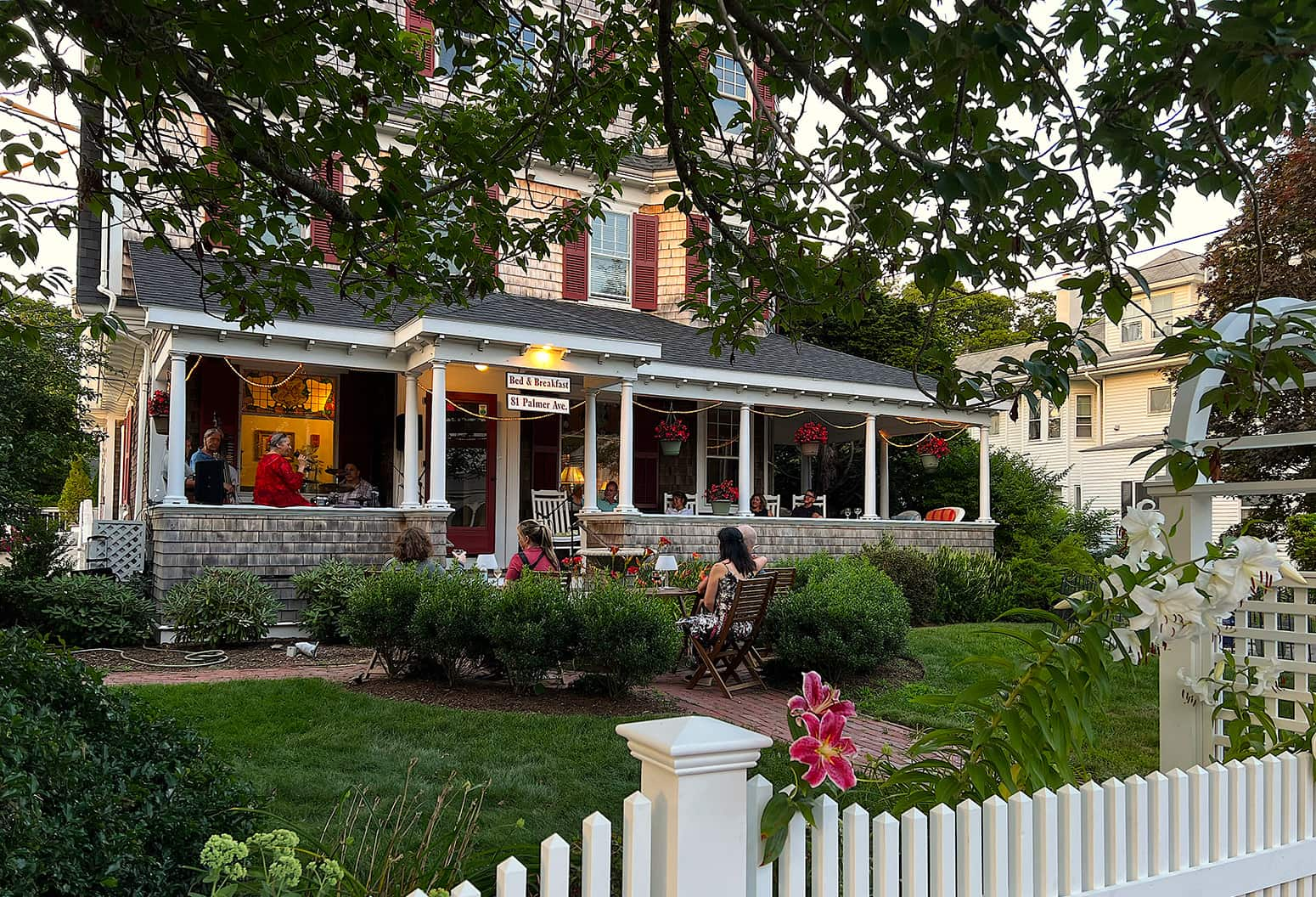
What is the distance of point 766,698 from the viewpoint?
7758 millimetres

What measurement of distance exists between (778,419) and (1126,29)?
14.7 metres

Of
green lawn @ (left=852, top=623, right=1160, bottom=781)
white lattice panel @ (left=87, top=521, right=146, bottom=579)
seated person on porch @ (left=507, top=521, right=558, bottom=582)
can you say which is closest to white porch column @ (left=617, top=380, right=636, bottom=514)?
seated person on porch @ (left=507, top=521, right=558, bottom=582)

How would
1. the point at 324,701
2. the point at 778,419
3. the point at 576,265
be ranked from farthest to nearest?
the point at 778,419 → the point at 576,265 → the point at 324,701

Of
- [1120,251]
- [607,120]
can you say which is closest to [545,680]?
[607,120]

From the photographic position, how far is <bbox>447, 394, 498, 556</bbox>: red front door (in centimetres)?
1423

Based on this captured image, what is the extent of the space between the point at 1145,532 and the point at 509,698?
17.4ft

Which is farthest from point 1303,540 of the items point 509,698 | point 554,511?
point 554,511

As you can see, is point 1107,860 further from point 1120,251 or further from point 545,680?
point 545,680

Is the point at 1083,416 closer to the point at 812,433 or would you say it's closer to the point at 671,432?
the point at 812,433

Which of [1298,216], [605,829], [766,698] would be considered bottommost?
[766,698]

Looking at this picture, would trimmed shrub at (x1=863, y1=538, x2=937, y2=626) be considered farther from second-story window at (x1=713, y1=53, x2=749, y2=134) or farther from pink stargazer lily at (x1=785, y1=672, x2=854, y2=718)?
pink stargazer lily at (x1=785, y1=672, x2=854, y2=718)

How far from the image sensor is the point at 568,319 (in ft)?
42.9

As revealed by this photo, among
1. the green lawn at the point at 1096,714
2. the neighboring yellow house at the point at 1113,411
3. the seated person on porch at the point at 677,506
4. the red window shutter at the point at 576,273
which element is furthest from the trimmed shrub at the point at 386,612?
the neighboring yellow house at the point at 1113,411

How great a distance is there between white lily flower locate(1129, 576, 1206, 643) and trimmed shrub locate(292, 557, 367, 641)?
883cm
